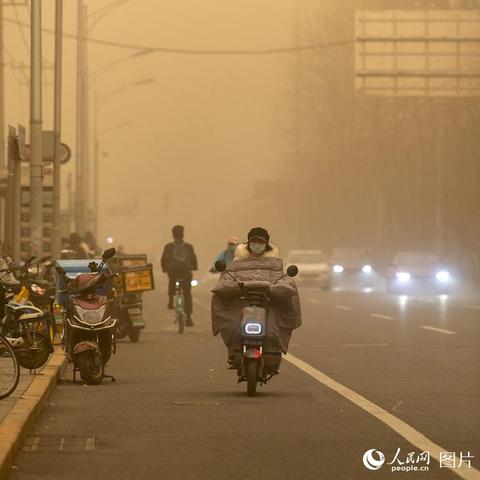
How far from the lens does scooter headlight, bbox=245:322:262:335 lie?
15188 millimetres

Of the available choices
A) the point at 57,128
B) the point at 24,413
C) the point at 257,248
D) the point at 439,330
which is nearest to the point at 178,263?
the point at 439,330

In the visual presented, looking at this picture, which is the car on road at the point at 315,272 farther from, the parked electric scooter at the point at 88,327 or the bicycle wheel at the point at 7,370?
the bicycle wheel at the point at 7,370

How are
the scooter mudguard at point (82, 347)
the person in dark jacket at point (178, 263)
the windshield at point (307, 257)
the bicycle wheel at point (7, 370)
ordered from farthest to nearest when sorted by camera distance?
the windshield at point (307, 257) < the person in dark jacket at point (178, 263) < the scooter mudguard at point (82, 347) < the bicycle wheel at point (7, 370)

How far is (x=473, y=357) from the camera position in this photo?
20.9 meters

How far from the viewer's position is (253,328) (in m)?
15.2

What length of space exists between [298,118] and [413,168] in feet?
53.3

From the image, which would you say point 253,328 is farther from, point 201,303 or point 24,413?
point 201,303

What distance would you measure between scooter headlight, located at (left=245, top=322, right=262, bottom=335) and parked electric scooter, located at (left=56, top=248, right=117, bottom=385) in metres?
2.15

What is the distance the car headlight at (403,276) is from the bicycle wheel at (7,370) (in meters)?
41.9

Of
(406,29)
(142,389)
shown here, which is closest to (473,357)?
(142,389)

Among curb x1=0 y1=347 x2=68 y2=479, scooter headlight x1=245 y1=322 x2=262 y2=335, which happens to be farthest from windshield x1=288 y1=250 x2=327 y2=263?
scooter headlight x1=245 y1=322 x2=262 y2=335

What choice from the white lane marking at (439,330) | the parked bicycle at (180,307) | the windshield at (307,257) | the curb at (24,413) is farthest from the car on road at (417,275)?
the curb at (24,413)

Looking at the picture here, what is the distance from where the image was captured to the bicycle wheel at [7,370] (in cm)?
1371

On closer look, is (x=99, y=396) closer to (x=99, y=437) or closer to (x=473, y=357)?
(x=99, y=437)
